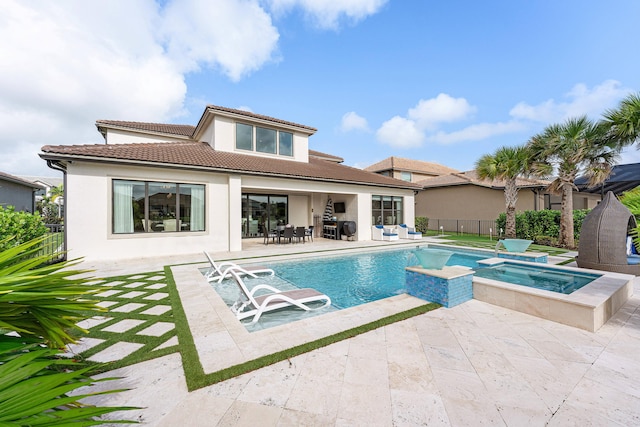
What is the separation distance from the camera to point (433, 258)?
583 cm

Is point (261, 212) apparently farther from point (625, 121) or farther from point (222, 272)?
point (625, 121)

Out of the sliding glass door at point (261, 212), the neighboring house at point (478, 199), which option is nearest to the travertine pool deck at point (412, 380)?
the sliding glass door at point (261, 212)

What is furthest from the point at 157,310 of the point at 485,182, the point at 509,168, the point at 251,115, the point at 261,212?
the point at 485,182

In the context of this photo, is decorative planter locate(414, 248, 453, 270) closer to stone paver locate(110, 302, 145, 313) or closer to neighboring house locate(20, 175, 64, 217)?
stone paver locate(110, 302, 145, 313)

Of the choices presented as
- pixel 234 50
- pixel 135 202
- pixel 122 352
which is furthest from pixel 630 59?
pixel 135 202

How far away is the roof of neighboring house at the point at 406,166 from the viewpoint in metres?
32.2

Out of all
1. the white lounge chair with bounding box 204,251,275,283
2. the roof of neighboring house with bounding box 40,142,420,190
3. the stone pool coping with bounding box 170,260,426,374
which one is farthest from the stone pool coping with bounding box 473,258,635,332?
the roof of neighboring house with bounding box 40,142,420,190

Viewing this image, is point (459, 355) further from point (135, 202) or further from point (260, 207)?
point (260, 207)

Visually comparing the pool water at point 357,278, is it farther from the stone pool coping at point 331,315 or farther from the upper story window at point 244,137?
the upper story window at point 244,137

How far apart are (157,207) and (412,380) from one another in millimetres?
11176

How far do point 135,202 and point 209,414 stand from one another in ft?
33.9

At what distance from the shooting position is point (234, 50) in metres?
12.9

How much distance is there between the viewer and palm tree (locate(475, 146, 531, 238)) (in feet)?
47.8

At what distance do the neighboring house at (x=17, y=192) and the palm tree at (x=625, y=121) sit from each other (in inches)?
1206
